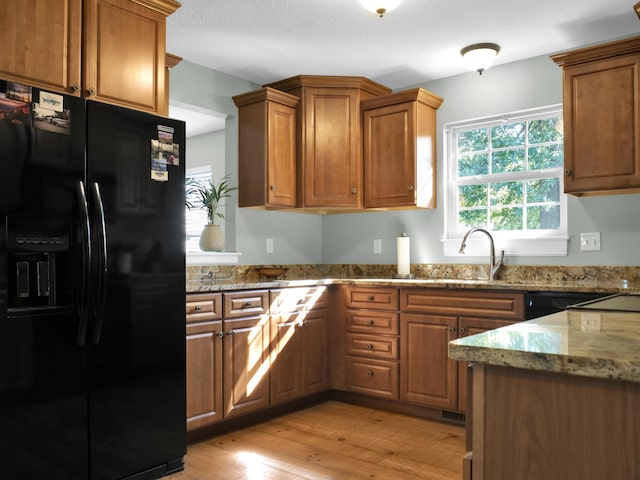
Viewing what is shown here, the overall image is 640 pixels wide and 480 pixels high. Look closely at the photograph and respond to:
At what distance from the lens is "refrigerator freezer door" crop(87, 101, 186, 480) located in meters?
2.39

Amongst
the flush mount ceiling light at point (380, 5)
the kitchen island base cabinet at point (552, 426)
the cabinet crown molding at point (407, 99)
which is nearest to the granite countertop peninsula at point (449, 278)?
the cabinet crown molding at point (407, 99)

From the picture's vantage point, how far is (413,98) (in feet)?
13.1

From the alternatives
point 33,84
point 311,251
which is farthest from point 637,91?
point 33,84

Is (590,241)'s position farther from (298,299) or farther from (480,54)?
(298,299)

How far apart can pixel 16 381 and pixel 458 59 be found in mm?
3239

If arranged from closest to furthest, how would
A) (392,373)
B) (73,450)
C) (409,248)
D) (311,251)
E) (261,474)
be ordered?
(73,450)
(261,474)
(392,373)
(409,248)
(311,251)

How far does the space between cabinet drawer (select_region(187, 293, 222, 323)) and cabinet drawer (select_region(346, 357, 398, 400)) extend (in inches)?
46.0

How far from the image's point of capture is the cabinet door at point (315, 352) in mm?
3801

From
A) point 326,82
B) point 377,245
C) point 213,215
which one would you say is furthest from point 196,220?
point 326,82

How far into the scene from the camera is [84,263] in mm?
2254

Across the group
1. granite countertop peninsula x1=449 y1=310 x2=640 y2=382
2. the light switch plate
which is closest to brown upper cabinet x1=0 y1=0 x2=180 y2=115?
granite countertop peninsula x1=449 y1=310 x2=640 y2=382

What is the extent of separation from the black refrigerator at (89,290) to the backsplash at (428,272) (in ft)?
1.81

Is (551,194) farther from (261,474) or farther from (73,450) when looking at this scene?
(73,450)

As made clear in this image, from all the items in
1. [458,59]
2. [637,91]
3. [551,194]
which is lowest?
[551,194]
